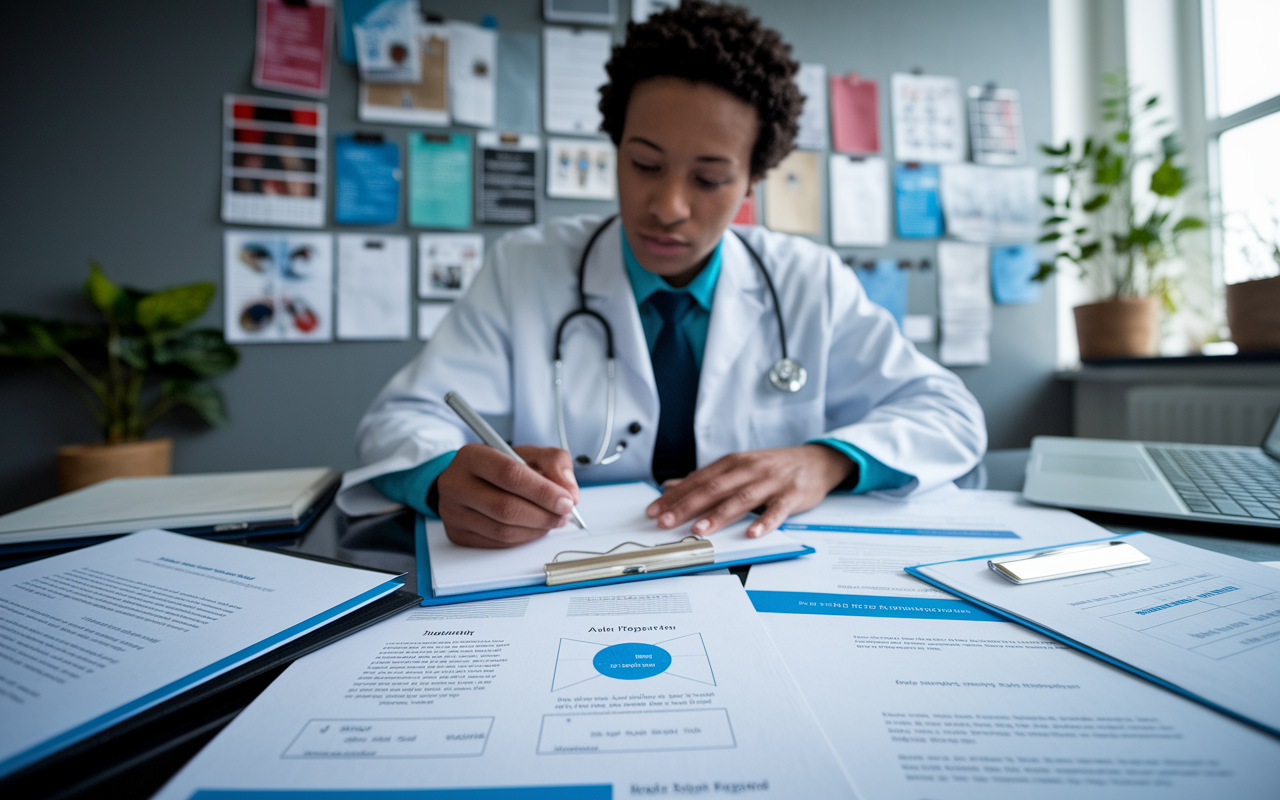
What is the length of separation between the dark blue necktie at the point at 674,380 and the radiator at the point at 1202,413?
50.7 inches

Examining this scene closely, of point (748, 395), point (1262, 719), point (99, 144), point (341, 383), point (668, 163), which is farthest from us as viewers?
point (341, 383)

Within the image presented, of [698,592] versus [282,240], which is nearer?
[698,592]

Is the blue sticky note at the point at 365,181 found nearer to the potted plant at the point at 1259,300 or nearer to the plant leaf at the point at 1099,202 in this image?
the plant leaf at the point at 1099,202

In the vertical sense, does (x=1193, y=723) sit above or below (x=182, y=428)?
below

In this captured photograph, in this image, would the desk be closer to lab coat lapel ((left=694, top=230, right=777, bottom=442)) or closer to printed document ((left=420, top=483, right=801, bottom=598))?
printed document ((left=420, top=483, right=801, bottom=598))

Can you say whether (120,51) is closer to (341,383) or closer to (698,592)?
(341,383)

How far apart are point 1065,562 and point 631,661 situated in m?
0.33

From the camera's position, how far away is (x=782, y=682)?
268 millimetres

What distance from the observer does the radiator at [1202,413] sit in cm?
124

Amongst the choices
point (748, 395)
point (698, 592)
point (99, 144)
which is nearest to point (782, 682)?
point (698, 592)

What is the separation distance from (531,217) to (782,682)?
1.62 meters

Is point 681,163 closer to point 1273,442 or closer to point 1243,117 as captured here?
point 1273,442

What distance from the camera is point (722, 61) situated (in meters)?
0.75

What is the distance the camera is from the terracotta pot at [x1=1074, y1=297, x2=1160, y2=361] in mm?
1529
